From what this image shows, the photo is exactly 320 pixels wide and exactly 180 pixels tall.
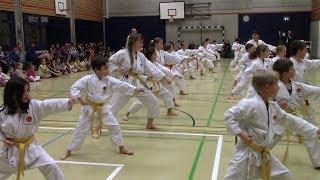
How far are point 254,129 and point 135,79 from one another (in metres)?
3.82

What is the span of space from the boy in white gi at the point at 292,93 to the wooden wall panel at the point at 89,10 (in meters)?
21.5

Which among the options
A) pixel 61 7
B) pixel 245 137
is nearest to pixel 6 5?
pixel 61 7

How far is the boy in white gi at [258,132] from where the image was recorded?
3.45 m

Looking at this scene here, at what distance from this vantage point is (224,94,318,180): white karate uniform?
136 inches

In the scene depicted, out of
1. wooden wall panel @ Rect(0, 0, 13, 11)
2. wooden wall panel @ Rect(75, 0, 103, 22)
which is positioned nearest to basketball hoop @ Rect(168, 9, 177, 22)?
wooden wall panel @ Rect(75, 0, 103, 22)

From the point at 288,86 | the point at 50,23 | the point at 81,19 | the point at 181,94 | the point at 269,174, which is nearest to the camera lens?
the point at 269,174

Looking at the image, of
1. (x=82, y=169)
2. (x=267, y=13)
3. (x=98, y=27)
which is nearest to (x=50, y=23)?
(x=98, y=27)

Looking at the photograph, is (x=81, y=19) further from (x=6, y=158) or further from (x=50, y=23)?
(x=6, y=158)

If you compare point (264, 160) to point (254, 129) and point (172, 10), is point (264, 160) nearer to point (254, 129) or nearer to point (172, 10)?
point (254, 129)

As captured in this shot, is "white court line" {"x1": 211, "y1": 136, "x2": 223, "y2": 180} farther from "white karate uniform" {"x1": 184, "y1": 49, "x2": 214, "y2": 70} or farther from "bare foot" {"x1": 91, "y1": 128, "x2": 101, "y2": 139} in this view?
"white karate uniform" {"x1": 184, "y1": 49, "x2": 214, "y2": 70}

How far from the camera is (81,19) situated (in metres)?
25.7

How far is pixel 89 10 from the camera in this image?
1048 inches

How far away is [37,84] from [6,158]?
36.8 ft

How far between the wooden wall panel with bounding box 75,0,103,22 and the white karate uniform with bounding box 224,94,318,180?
22.5 metres
